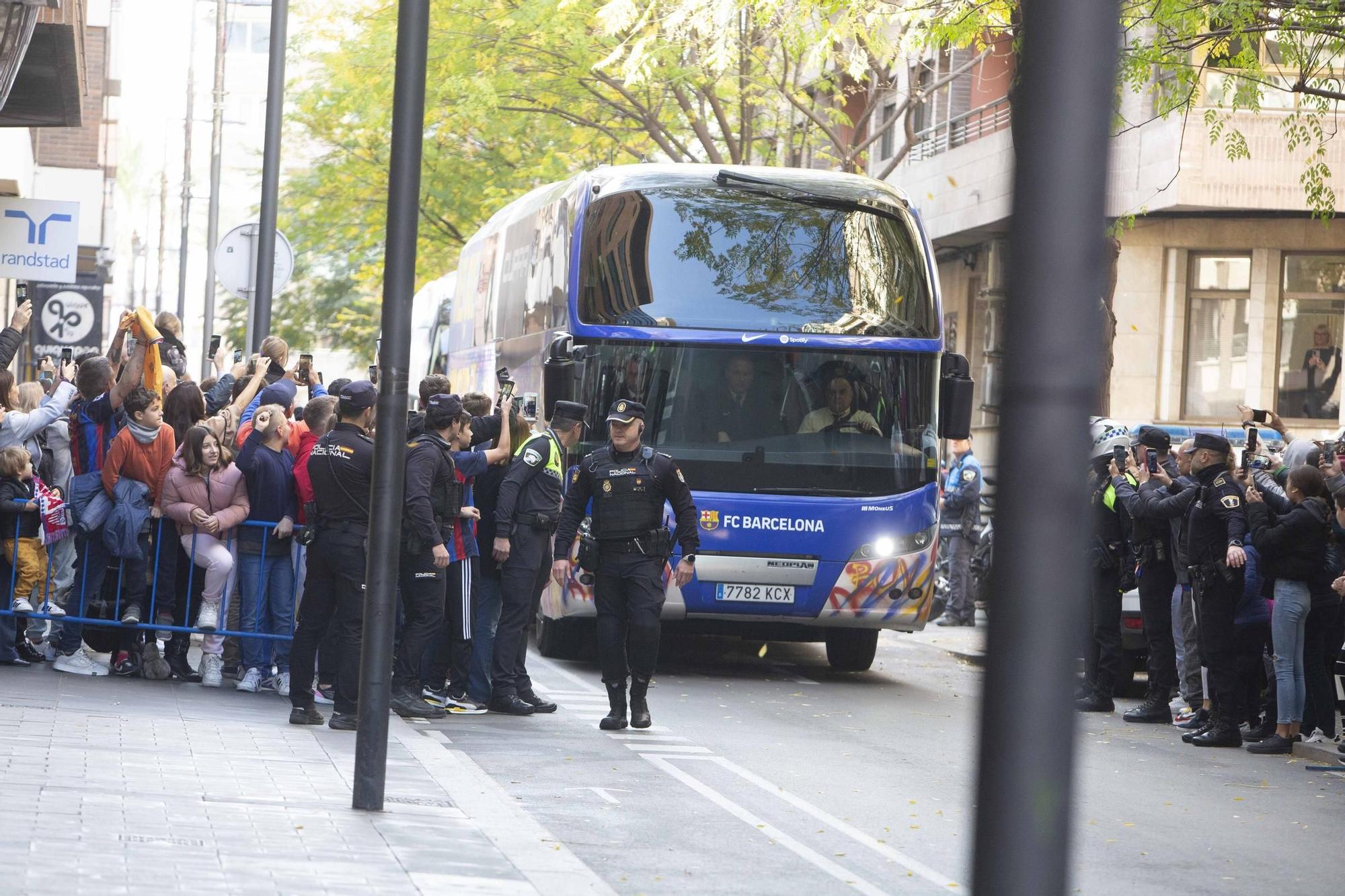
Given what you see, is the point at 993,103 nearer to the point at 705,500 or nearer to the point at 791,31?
the point at 791,31

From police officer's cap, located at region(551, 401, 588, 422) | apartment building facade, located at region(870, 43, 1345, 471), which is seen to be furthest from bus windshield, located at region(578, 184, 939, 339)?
apartment building facade, located at region(870, 43, 1345, 471)

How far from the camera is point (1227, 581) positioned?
11.9 metres

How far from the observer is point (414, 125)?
7719mm

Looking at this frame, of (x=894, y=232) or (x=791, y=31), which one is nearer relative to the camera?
(x=894, y=232)

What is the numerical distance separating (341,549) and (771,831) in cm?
335

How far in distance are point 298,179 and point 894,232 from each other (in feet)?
71.9

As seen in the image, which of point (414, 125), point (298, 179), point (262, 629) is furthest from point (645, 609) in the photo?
point (298, 179)

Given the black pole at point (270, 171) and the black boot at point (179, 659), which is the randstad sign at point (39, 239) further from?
the black boot at point (179, 659)

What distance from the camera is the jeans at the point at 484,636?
12.0 meters

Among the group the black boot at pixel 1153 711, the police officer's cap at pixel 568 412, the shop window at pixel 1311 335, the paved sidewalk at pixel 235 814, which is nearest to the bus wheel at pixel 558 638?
the police officer's cap at pixel 568 412

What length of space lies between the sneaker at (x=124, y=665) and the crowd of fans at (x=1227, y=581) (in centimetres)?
617

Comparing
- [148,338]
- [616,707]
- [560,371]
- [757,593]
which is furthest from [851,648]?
[148,338]

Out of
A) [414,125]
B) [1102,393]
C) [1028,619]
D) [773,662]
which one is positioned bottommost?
[773,662]

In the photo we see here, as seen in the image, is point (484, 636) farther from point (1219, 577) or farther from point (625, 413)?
A: point (1219, 577)
